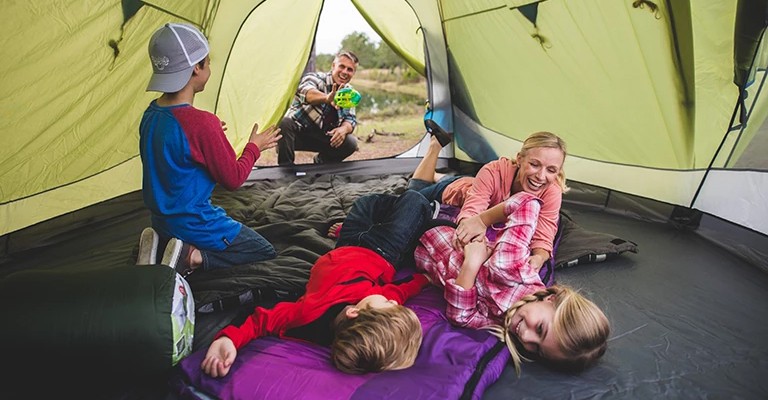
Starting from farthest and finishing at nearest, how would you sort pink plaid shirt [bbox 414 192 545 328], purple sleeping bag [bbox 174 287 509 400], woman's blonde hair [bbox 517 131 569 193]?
woman's blonde hair [bbox 517 131 569 193]
pink plaid shirt [bbox 414 192 545 328]
purple sleeping bag [bbox 174 287 509 400]

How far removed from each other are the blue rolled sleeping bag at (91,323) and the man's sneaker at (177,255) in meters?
0.43

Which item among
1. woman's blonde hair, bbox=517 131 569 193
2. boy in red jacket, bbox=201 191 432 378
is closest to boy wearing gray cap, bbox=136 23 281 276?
boy in red jacket, bbox=201 191 432 378

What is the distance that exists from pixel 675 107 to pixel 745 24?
489 mm

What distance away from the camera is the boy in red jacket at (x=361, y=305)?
140 cm

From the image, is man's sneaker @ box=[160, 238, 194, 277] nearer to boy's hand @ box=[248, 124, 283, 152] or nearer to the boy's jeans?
boy's hand @ box=[248, 124, 283, 152]

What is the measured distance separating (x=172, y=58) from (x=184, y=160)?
35cm

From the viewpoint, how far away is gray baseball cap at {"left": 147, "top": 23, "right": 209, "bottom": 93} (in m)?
1.84

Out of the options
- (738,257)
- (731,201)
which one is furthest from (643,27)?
(738,257)

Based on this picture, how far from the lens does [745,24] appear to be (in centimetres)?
213

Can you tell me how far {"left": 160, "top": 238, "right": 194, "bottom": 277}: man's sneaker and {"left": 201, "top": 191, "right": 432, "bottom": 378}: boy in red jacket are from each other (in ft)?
1.48

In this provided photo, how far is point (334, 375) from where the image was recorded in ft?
4.55

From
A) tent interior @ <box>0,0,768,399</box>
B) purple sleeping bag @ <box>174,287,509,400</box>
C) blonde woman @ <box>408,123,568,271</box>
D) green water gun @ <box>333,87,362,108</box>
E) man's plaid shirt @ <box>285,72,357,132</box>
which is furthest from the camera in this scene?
man's plaid shirt @ <box>285,72,357,132</box>

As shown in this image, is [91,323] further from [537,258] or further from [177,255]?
[537,258]

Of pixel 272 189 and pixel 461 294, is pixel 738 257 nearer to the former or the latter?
pixel 461 294
